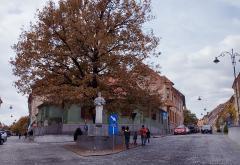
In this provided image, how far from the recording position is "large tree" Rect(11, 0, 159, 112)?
89.4 feet

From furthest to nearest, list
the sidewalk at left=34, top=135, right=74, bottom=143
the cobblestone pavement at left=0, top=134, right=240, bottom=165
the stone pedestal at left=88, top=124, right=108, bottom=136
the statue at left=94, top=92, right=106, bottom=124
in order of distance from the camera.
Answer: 1. the sidewalk at left=34, top=135, right=74, bottom=143
2. the stone pedestal at left=88, top=124, right=108, bottom=136
3. the statue at left=94, top=92, right=106, bottom=124
4. the cobblestone pavement at left=0, top=134, right=240, bottom=165

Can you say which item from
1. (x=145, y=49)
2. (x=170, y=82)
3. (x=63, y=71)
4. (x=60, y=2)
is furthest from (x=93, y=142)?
(x=170, y=82)

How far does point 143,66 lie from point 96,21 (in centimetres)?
511

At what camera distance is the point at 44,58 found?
2777cm

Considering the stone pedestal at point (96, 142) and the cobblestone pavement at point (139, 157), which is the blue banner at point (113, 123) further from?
the cobblestone pavement at point (139, 157)

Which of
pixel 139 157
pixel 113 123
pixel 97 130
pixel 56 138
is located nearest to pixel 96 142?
pixel 97 130

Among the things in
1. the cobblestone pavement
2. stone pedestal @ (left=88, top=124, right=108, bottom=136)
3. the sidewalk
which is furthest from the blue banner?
the sidewalk

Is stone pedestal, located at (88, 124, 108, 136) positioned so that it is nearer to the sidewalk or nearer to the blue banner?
the blue banner

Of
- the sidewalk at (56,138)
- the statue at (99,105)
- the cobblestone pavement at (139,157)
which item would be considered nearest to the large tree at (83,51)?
the statue at (99,105)

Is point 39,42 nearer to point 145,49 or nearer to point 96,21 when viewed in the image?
point 96,21

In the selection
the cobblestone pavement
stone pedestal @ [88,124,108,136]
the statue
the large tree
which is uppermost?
the large tree

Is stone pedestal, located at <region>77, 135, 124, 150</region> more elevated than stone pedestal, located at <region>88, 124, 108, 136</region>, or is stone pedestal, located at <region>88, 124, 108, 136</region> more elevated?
stone pedestal, located at <region>88, 124, 108, 136</region>

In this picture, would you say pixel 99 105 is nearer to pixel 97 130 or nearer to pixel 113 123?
pixel 113 123

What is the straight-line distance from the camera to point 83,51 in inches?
1101
